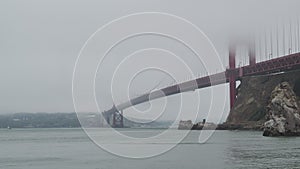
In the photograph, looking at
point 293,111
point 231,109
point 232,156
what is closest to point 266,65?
point 231,109

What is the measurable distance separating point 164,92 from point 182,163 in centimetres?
8056

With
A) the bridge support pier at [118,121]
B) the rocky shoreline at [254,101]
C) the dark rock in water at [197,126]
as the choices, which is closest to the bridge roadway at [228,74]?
the rocky shoreline at [254,101]

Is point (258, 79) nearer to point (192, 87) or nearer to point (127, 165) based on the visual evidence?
point (192, 87)

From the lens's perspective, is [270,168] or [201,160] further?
[201,160]

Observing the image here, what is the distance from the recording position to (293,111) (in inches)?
3017

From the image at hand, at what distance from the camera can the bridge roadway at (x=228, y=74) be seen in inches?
4311

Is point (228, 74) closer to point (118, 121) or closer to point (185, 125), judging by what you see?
point (185, 125)

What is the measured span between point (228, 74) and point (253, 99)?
9.47 m

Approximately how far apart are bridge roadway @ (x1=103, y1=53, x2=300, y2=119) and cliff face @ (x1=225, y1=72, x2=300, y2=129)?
13.7 ft

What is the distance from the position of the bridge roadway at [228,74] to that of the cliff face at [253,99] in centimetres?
419

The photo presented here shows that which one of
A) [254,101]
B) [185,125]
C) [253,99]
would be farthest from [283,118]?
[185,125]

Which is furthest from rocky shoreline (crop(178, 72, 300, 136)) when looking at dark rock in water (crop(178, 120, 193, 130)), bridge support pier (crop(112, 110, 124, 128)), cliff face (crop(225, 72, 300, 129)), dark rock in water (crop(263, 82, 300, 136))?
bridge support pier (crop(112, 110, 124, 128))

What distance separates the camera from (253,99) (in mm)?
129250

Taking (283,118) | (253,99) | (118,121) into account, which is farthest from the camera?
(118,121)
